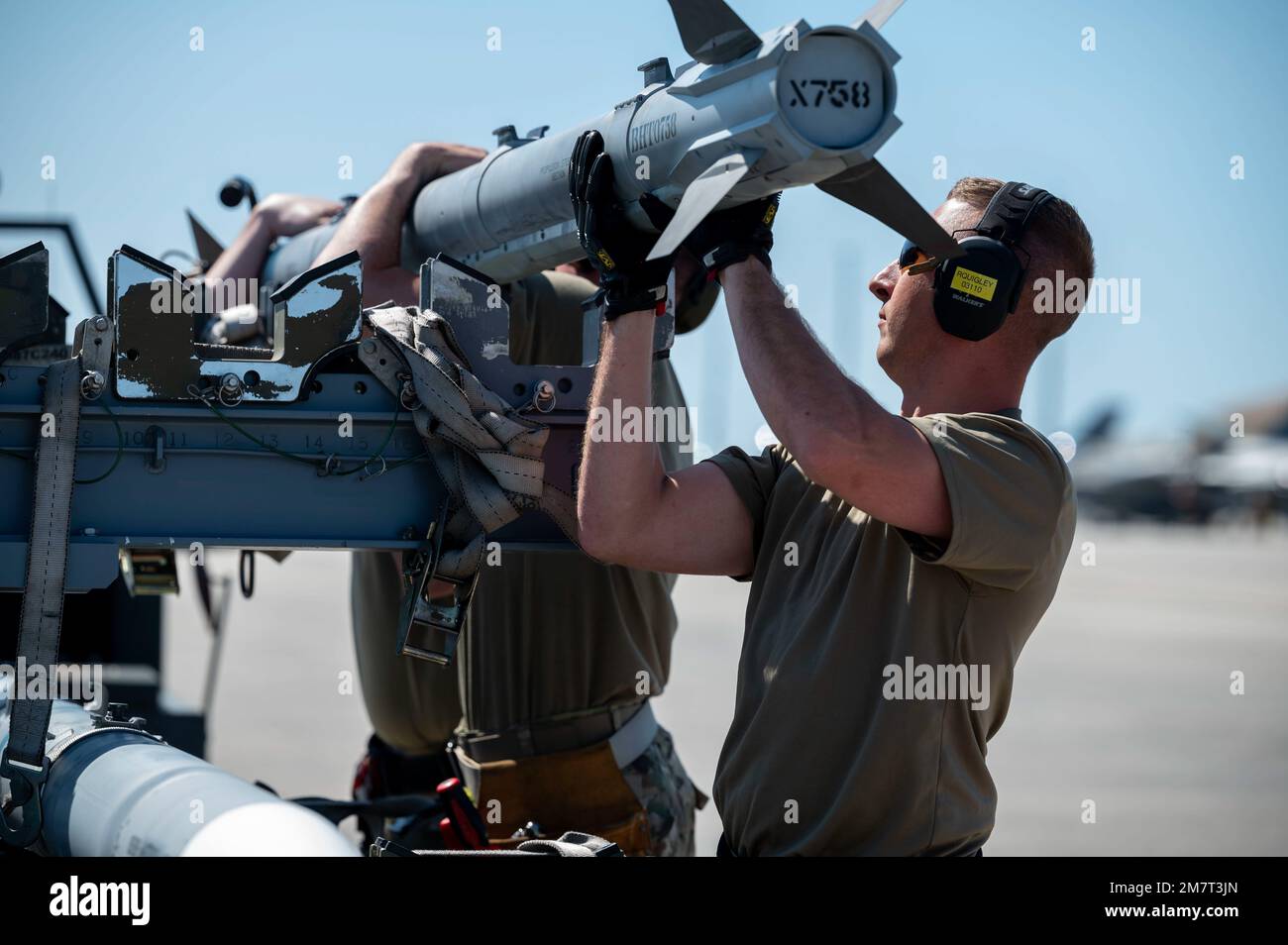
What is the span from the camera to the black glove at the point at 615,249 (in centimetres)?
280

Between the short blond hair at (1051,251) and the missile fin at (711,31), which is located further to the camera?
the short blond hair at (1051,251)

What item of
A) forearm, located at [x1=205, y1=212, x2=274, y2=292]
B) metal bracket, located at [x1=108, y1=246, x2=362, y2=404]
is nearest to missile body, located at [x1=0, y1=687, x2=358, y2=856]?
metal bracket, located at [x1=108, y1=246, x2=362, y2=404]

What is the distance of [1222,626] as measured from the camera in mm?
18547

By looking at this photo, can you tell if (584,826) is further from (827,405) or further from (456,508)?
(827,405)

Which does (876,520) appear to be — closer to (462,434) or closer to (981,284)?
(981,284)

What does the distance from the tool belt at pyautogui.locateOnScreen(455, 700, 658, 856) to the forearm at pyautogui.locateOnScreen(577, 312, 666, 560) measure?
4.21 ft

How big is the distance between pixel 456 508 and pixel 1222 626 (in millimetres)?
17377

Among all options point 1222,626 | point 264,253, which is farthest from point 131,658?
point 1222,626

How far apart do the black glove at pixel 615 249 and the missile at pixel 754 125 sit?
32 mm

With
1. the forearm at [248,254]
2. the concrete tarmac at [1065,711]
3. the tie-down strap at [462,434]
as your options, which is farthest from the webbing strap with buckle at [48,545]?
the forearm at [248,254]

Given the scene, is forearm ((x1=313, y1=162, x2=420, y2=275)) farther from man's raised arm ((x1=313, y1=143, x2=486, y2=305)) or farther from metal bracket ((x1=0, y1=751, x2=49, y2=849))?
metal bracket ((x1=0, y1=751, x2=49, y2=849))

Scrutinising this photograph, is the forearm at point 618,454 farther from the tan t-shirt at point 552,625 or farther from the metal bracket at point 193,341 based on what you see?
the tan t-shirt at point 552,625

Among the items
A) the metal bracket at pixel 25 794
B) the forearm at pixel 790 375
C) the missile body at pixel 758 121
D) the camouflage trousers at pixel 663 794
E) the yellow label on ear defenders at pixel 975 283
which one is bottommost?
the camouflage trousers at pixel 663 794
